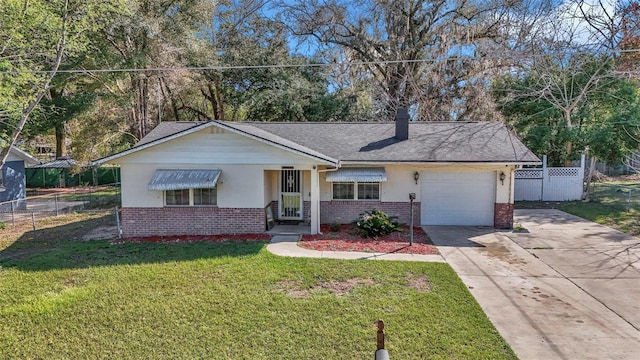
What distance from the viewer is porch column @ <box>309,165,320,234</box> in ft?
37.9

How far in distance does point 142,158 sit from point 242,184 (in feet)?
11.1

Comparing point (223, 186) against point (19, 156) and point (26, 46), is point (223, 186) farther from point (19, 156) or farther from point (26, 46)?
point (19, 156)

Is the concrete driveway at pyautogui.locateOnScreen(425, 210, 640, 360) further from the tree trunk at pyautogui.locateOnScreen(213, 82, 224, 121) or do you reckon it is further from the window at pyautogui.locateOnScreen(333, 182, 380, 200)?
the tree trunk at pyautogui.locateOnScreen(213, 82, 224, 121)

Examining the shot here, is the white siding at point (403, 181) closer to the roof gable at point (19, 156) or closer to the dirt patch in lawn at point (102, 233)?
the dirt patch in lawn at point (102, 233)

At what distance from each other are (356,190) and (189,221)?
19.7 feet

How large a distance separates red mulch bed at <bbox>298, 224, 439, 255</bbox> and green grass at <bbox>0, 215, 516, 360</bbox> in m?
1.28

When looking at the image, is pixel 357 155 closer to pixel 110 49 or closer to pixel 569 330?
pixel 569 330

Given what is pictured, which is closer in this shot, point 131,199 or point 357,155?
point 131,199

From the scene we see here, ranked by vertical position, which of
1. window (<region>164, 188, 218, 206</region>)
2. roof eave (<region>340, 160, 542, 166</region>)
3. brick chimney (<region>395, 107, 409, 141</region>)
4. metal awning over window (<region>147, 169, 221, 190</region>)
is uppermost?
brick chimney (<region>395, 107, 409, 141</region>)

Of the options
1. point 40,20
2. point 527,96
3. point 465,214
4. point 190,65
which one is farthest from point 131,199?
point 527,96

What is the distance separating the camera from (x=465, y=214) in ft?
43.7

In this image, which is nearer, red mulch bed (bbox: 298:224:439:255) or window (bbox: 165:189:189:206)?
red mulch bed (bbox: 298:224:439:255)

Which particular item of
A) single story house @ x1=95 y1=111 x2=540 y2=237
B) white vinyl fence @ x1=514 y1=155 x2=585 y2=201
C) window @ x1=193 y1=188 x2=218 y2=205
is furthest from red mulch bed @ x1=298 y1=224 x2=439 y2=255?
white vinyl fence @ x1=514 y1=155 x2=585 y2=201

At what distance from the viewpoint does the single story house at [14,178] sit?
17891 mm
